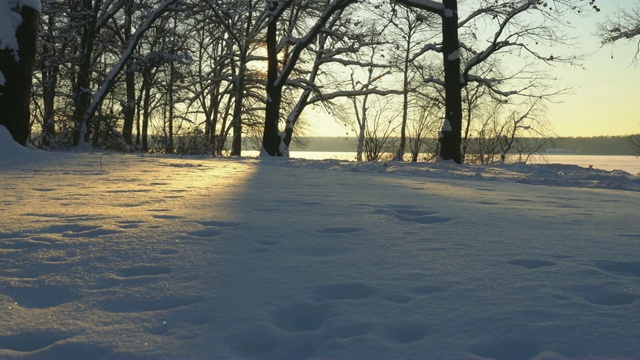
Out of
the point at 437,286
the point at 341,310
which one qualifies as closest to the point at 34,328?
the point at 341,310

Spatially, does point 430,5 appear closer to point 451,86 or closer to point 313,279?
point 451,86

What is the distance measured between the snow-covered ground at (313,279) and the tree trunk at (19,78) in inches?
210

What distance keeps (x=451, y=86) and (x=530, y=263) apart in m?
9.99

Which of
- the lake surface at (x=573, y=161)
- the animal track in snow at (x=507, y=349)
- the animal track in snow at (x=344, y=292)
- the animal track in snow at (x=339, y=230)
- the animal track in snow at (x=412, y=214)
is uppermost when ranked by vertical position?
the lake surface at (x=573, y=161)

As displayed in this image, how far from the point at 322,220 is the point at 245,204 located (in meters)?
0.86

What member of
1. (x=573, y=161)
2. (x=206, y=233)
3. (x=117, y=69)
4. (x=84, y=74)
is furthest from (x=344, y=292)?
(x=573, y=161)

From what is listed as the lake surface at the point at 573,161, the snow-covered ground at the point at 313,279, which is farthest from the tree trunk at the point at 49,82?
the snow-covered ground at the point at 313,279

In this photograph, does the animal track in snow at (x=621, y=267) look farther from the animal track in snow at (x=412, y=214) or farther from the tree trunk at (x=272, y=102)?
the tree trunk at (x=272, y=102)

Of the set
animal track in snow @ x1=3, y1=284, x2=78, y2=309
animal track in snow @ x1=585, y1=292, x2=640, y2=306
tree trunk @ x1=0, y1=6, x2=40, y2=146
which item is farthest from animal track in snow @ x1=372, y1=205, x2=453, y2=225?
tree trunk @ x1=0, y1=6, x2=40, y2=146

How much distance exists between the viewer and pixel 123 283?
7.06ft

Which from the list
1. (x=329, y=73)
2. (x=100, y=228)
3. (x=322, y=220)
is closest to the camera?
(x=100, y=228)

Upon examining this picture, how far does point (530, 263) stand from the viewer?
7.91 ft

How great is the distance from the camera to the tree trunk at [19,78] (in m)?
8.59

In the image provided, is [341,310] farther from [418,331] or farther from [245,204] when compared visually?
[245,204]
